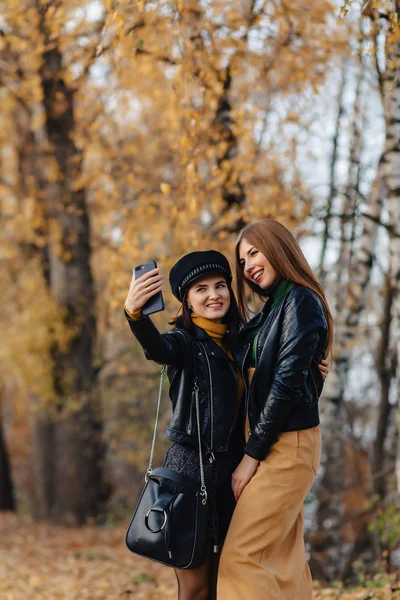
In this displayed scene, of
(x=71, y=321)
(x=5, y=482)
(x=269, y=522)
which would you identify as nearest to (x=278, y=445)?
(x=269, y=522)

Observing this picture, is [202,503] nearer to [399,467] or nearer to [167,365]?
[167,365]

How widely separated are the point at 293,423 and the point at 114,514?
8163 millimetres

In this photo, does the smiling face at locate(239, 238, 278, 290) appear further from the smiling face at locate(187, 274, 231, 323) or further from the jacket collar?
the smiling face at locate(187, 274, 231, 323)

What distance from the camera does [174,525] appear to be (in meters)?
2.94

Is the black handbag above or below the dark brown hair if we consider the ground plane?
below

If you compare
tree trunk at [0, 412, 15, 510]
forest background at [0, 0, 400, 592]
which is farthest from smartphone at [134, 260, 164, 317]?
tree trunk at [0, 412, 15, 510]

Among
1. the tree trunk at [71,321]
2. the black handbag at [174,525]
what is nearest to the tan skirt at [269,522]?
the black handbag at [174,525]

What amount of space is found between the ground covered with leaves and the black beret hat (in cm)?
241

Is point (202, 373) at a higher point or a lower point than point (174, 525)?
higher

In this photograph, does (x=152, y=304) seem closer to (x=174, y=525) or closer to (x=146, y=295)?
(x=146, y=295)

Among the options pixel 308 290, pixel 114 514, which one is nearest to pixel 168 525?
pixel 308 290

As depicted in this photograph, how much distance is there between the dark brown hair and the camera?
3348 mm

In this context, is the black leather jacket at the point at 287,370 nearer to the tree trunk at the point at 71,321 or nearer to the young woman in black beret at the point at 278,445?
the young woman in black beret at the point at 278,445

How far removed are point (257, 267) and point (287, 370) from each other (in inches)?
21.9
